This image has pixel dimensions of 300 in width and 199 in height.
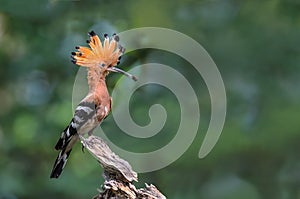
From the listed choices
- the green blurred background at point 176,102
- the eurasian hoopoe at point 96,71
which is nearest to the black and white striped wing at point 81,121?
the eurasian hoopoe at point 96,71

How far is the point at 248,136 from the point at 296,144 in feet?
0.66

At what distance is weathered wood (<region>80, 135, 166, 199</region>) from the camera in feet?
4.30

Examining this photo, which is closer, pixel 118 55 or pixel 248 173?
pixel 118 55

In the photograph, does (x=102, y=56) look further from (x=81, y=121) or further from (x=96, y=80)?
(x=81, y=121)

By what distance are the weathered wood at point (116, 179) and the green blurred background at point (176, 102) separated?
144 cm

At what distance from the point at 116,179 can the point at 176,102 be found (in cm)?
167

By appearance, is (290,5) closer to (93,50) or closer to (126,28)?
(126,28)

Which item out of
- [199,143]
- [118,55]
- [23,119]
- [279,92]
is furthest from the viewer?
[23,119]

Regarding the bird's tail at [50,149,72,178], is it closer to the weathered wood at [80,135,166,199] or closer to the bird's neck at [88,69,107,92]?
the weathered wood at [80,135,166,199]

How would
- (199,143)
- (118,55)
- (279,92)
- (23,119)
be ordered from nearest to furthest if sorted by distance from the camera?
(118,55) < (199,143) < (279,92) < (23,119)

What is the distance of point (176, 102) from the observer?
2982 mm

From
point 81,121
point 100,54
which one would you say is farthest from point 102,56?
point 81,121

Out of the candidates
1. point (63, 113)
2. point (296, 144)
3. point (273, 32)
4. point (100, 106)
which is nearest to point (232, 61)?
point (273, 32)

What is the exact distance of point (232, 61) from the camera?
3062 mm
